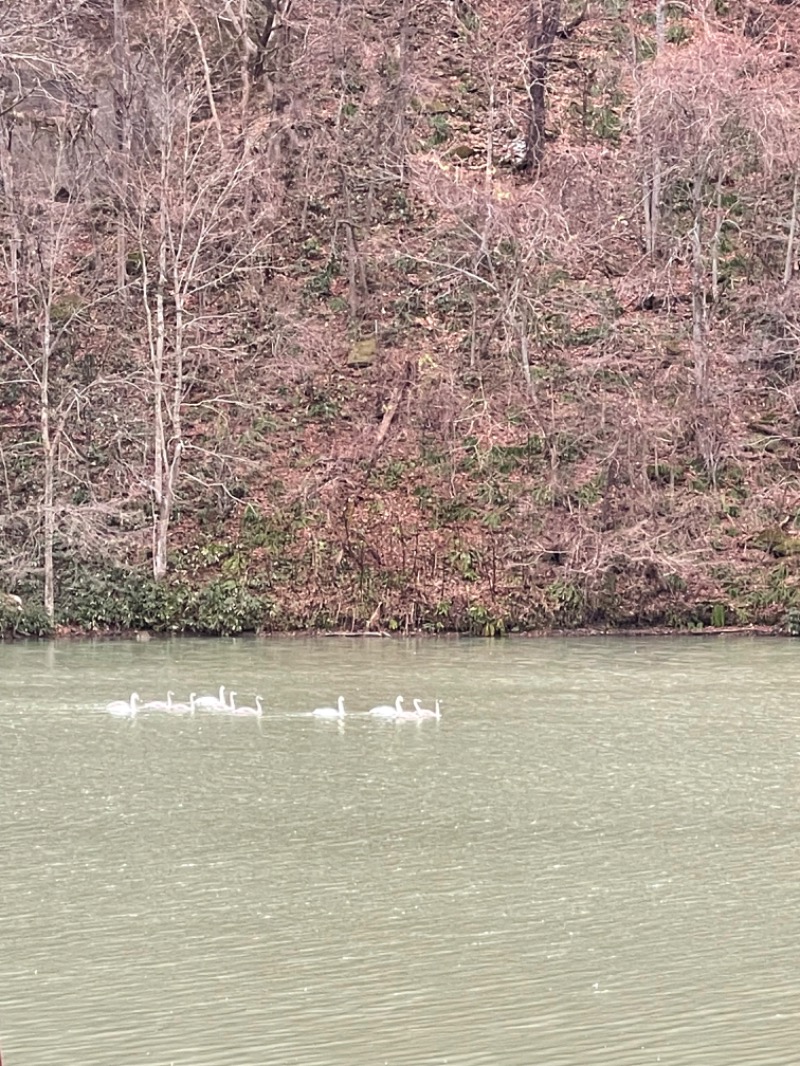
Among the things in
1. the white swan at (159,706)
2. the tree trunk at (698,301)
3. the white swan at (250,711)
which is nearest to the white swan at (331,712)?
the white swan at (250,711)

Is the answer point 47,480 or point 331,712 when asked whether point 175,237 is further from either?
point 331,712

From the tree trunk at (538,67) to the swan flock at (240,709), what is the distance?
25.3 meters

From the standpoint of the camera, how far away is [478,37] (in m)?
48.9

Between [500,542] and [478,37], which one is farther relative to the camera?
[478,37]

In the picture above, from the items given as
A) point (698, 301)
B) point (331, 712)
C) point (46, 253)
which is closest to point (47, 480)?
point (46, 253)

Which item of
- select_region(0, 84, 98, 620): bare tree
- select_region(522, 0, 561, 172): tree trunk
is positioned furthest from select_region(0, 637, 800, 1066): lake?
select_region(522, 0, 561, 172): tree trunk

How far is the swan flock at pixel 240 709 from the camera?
23.0 m

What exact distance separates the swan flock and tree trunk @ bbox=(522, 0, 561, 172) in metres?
25.3

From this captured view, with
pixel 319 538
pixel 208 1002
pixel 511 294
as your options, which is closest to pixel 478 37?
pixel 511 294

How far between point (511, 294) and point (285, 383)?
18.6 ft

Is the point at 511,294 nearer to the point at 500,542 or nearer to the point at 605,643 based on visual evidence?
the point at 500,542

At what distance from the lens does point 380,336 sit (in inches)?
1615

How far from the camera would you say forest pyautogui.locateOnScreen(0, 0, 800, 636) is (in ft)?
111

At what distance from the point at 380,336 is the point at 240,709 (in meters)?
19.1
